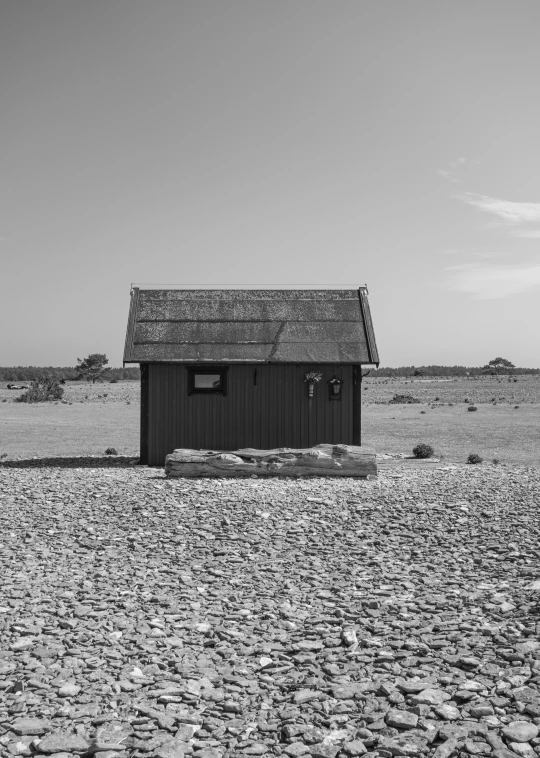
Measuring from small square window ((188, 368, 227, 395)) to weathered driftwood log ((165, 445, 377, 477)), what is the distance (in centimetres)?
302

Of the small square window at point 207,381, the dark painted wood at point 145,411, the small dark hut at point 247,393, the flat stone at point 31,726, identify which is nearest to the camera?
the flat stone at point 31,726

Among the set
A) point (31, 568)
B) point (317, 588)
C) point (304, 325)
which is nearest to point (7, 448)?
point (304, 325)

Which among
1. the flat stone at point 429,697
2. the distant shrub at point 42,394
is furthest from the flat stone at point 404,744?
the distant shrub at point 42,394

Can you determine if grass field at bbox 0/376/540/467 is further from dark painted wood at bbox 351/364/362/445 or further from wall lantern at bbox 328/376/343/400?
wall lantern at bbox 328/376/343/400

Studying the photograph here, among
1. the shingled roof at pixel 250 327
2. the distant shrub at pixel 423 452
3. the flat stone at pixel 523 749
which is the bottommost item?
the flat stone at pixel 523 749

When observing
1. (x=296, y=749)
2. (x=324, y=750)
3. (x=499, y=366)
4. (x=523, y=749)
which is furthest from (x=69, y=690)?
(x=499, y=366)

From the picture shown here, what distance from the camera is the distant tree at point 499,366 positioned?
392 feet

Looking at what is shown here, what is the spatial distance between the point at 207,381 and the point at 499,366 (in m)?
112

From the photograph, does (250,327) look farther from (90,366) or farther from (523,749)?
(90,366)

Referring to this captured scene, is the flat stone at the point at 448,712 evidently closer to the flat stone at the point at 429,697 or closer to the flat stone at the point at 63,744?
the flat stone at the point at 429,697

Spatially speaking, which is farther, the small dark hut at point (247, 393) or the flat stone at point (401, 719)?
the small dark hut at point (247, 393)

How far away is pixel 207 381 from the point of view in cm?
1852

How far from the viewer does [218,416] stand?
723 inches

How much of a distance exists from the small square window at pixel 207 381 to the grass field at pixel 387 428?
4938 millimetres
